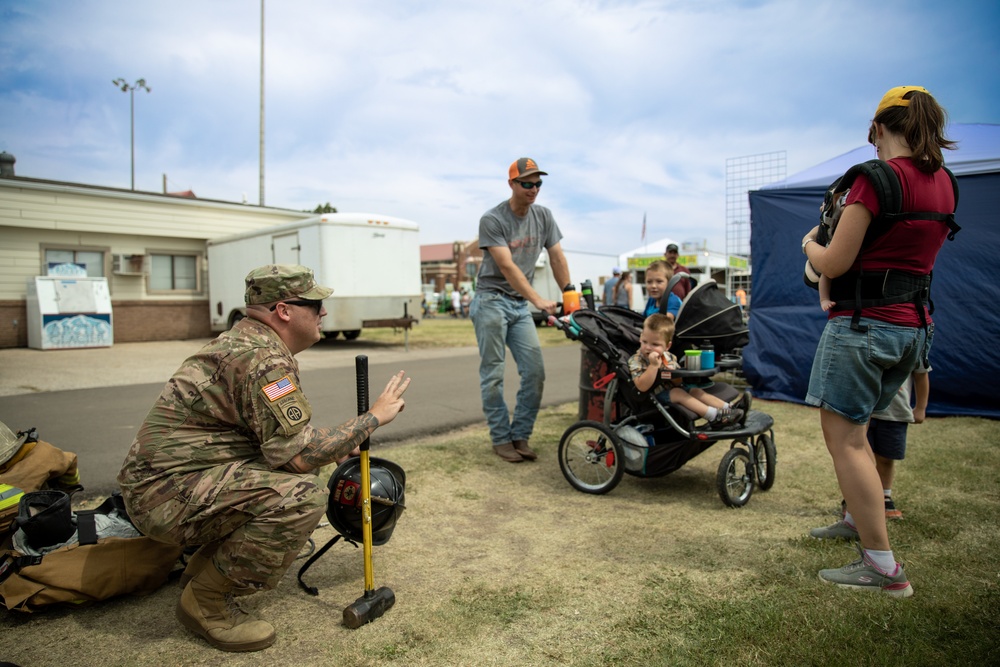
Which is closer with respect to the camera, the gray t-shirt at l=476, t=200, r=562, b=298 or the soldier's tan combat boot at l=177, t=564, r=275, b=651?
the soldier's tan combat boot at l=177, t=564, r=275, b=651

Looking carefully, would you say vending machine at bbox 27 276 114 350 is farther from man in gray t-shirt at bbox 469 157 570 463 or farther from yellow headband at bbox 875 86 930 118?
yellow headband at bbox 875 86 930 118

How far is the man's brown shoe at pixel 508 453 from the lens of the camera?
518cm

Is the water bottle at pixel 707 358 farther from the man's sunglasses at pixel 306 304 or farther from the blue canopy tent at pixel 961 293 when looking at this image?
the blue canopy tent at pixel 961 293

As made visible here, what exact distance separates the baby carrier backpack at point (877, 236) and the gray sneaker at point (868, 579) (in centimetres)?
107

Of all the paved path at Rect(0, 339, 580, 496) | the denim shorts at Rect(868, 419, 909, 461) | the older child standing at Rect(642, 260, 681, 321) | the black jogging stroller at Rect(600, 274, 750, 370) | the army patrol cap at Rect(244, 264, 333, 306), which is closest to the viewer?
the army patrol cap at Rect(244, 264, 333, 306)

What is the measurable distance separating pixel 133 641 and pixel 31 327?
1576 centimetres

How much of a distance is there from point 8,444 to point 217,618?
4.88 feet

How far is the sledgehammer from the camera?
2.67 meters

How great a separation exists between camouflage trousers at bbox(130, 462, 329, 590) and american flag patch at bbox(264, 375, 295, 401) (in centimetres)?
32

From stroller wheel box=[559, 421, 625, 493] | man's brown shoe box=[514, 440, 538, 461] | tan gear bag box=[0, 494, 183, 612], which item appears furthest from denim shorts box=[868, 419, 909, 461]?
tan gear bag box=[0, 494, 183, 612]

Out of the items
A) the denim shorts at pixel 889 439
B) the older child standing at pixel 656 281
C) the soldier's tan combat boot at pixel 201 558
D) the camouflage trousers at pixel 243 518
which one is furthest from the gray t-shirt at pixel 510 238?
the soldier's tan combat boot at pixel 201 558

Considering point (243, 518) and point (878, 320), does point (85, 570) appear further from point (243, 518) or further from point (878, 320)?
point (878, 320)

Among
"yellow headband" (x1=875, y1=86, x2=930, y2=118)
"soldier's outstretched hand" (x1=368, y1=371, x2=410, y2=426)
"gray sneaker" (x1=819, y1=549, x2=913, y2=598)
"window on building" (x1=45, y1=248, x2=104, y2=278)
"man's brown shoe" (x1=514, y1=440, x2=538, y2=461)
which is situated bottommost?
"gray sneaker" (x1=819, y1=549, x2=913, y2=598)

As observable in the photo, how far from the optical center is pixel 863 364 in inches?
112
